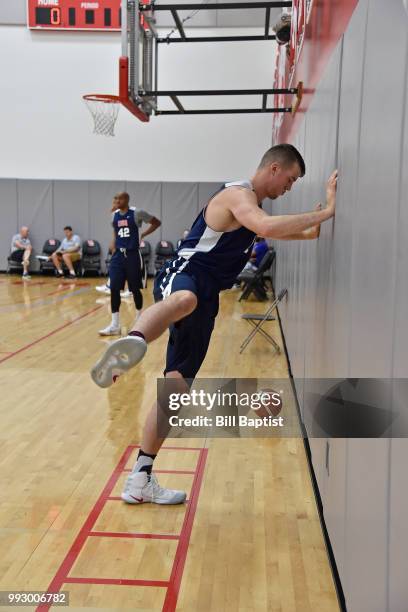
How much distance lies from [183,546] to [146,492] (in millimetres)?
549

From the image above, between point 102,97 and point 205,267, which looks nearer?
point 205,267

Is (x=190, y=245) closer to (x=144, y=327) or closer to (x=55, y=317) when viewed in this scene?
(x=144, y=327)

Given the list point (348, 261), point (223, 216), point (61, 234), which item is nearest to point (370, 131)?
point (348, 261)

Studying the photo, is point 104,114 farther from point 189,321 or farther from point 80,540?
point 80,540

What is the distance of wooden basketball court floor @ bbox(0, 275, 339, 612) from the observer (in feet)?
9.12

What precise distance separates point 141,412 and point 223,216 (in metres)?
2.47

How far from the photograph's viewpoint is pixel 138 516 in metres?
3.51

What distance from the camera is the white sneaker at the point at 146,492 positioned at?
3.64 m

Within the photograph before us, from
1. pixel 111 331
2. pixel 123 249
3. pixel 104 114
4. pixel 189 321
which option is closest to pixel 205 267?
pixel 189 321

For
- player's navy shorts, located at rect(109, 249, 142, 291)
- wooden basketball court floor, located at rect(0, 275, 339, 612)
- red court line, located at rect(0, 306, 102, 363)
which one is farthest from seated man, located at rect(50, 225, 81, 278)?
wooden basketball court floor, located at rect(0, 275, 339, 612)

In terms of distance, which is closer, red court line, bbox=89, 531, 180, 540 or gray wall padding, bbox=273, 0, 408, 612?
gray wall padding, bbox=273, 0, 408, 612

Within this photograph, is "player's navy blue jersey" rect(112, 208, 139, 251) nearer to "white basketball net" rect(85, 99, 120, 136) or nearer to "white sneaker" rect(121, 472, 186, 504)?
"white sneaker" rect(121, 472, 186, 504)

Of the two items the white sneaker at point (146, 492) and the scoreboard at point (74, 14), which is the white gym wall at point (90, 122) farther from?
the white sneaker at point (146, 492)

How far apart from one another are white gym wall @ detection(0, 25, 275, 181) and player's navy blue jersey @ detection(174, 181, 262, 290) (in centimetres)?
1495
